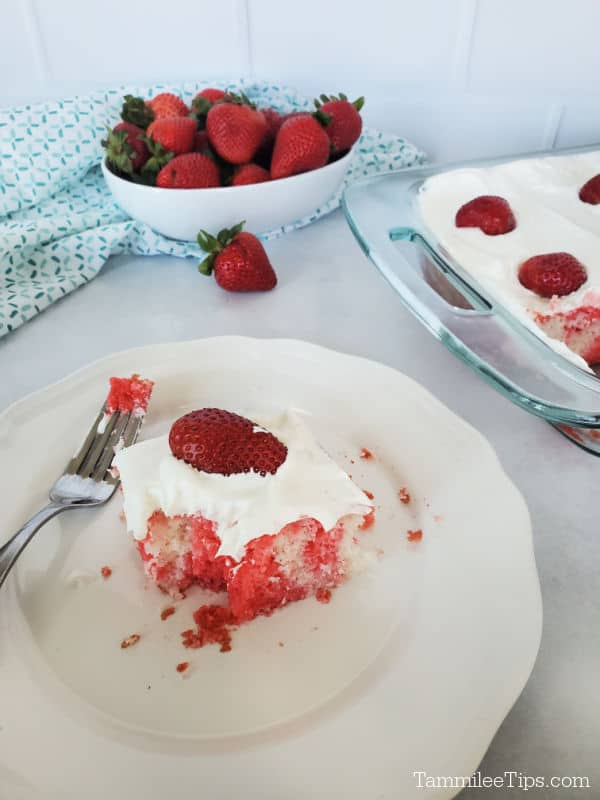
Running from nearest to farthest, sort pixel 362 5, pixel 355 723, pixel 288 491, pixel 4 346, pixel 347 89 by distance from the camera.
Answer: pixel 355 723 → pixel 288 491 → pixel 4 346 → pixel 362 5 → pixel 347 89

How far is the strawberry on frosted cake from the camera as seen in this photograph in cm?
93

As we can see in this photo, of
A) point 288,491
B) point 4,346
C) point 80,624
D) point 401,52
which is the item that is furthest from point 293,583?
point 401,52

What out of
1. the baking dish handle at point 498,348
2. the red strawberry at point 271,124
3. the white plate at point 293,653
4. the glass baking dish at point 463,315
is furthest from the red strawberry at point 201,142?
the white plate at point 293,653

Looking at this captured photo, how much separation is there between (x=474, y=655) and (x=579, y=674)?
119 mm

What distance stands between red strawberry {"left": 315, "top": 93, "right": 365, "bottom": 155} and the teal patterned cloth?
151 millimetres

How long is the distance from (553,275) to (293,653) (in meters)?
0.67

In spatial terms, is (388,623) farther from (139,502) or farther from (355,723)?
(139,502)

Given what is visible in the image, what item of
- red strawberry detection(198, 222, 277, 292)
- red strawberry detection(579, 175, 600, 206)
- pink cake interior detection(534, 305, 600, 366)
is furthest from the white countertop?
red strawberry detection(579, 175, 600, 206)

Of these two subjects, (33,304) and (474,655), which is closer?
(474,655)

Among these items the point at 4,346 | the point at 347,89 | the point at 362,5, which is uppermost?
the point at 362,5

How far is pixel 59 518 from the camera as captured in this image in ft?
2.36

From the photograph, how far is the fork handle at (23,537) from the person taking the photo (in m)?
0.62

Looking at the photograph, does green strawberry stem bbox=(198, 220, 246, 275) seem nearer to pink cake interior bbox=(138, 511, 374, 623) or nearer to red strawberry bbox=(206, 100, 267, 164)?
red strawberry bbox=(206, 100, 267, 164)

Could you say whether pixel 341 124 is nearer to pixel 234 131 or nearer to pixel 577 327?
pixel 234 131
